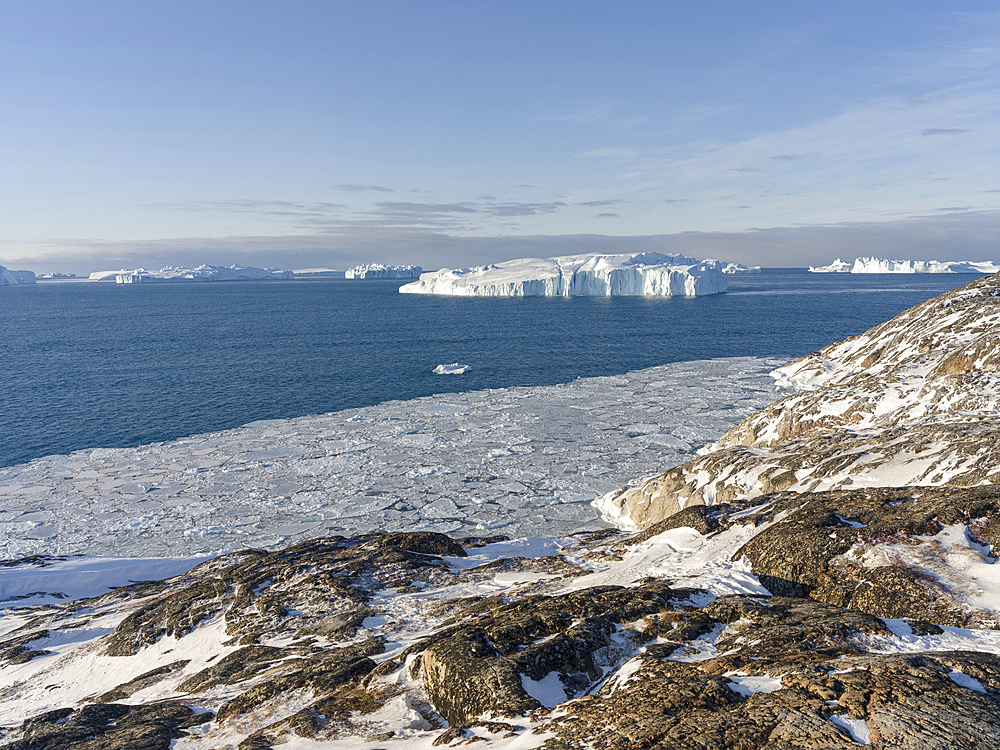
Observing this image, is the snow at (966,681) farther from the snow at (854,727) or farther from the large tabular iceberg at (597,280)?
the large tabular iceberg at (597,280)

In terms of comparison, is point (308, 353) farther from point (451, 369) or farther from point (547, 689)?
point (547, 689)

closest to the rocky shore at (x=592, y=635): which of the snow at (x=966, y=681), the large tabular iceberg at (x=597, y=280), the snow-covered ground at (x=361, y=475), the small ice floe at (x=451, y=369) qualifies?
the snow at (x=966, y=681)

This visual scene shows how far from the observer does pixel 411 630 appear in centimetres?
1178

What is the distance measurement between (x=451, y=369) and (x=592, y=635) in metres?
48.8

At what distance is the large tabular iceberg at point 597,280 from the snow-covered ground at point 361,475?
12856 centimetres

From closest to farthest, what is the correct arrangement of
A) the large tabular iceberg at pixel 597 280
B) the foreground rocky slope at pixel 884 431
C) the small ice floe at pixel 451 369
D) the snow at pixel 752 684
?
the snow at pixel 752 684 → the foreground rocky slope at pixel 884 431 → the small ice floe at pixel 451 369 → the large tabular iceberg at pixel 597 280

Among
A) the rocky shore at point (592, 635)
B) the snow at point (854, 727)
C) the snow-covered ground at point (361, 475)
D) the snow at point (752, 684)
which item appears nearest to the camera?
the snow at point (854, 727)

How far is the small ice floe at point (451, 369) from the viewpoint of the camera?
56562mm

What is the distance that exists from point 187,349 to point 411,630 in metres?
78.1

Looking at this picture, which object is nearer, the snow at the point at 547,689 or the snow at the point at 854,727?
the snow at the point at 854,727

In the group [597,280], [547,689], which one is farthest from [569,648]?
[597,280]

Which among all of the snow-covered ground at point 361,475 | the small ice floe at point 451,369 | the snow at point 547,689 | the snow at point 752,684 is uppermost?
the snow at point 752,684

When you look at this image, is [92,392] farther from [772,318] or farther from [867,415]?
[772,318]

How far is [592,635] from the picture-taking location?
30.0 ft
